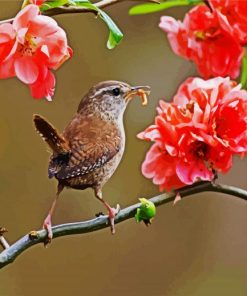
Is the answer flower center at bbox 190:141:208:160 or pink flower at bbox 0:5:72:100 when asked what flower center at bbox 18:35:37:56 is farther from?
flower center at bbox 190:141:208:160

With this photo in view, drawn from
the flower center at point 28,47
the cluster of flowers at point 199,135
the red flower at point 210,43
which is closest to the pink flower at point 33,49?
the flower center at point 28,47

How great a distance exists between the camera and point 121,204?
1.78 metres

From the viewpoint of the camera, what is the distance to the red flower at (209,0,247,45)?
2.46 feet

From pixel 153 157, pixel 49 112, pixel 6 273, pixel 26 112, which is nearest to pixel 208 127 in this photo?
pixel 153 157

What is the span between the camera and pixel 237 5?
759 millimetres

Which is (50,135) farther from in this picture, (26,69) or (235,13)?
(235,13)

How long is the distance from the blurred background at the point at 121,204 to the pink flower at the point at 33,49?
95cm

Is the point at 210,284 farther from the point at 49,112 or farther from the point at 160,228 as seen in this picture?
the point at 49,112

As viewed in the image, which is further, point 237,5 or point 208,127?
point 237,5

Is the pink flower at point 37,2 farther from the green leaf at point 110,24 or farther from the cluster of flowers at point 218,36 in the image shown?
the cluster of flowers at point 218,36

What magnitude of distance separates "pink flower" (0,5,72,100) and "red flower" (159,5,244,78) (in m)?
0.22

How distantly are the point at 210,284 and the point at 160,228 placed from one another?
7.9 inches

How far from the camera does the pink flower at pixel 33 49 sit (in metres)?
0.56

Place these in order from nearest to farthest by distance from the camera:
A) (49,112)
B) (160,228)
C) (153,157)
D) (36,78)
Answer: (36,78) < (153,157) < (49,112) < (160,228)
